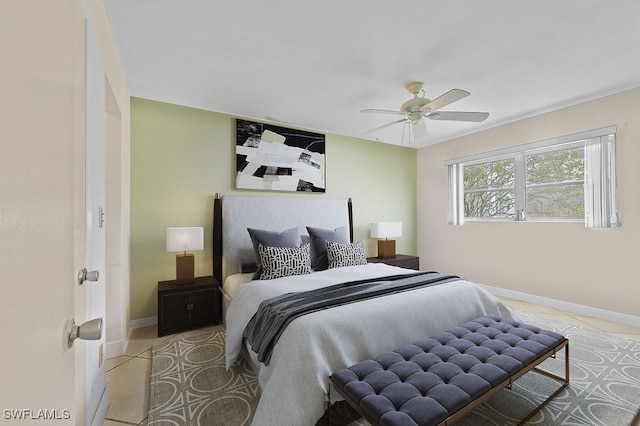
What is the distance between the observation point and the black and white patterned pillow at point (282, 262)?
279cm

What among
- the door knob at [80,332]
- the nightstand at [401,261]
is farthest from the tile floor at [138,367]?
the door knob at [80,332]

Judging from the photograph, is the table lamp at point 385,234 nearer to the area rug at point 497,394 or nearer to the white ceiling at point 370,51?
the white ceiling at point 370,51

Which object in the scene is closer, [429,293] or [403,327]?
[403,327]

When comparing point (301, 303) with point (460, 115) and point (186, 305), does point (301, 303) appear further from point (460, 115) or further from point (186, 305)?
point (460, 115)

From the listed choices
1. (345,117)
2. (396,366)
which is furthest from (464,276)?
(396,366)

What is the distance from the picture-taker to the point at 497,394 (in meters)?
1.88

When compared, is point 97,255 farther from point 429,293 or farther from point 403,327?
point 429,293

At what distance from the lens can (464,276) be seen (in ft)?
15.1

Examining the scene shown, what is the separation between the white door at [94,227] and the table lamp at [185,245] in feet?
3.92

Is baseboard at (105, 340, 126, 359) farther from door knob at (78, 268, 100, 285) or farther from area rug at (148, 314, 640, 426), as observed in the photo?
door knob at (78, 268, 100, 285)

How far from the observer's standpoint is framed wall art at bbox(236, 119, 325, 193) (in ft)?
11.8

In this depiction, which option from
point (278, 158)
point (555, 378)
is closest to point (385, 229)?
point (278, 158)

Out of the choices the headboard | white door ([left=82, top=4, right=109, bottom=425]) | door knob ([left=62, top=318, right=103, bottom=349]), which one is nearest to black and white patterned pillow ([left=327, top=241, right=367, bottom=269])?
the headboard

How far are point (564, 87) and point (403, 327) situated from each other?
10.0 feet
